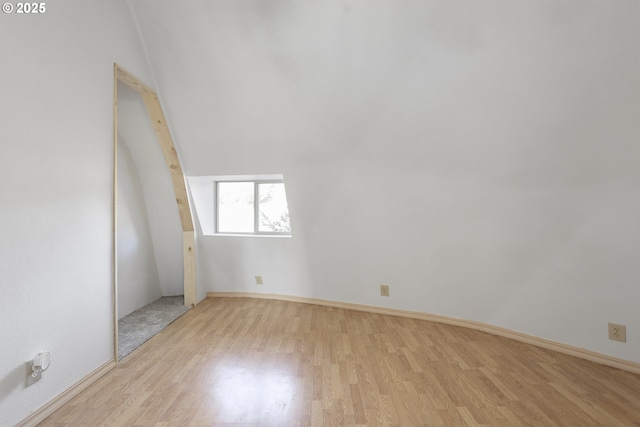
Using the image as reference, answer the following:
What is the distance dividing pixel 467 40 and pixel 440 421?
2444 mm

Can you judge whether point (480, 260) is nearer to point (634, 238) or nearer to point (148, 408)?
point (634, 238)

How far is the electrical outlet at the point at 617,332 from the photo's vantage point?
2334mm

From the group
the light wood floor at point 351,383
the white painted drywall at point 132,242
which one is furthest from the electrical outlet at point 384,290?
the white painted drywall at point 132,242

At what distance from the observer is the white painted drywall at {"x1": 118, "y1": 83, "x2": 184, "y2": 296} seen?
3.31m

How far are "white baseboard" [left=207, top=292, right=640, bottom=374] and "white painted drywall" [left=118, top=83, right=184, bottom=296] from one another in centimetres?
65

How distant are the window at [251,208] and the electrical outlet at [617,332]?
328 centimetres

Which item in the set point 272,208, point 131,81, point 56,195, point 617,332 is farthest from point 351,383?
point 131,81

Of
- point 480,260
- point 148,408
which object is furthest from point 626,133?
point 148,408

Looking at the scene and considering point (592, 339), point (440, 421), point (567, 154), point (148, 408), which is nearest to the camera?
point (440, 421)

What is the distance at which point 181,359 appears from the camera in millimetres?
2613

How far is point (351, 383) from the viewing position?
2.20 meters

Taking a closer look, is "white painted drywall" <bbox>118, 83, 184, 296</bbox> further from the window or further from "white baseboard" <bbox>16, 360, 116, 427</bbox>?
"white baseboard" <bbox>16, 360, 116, 427</bbox>

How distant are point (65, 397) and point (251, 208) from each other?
275cm

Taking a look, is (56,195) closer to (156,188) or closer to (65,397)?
(65,397)
